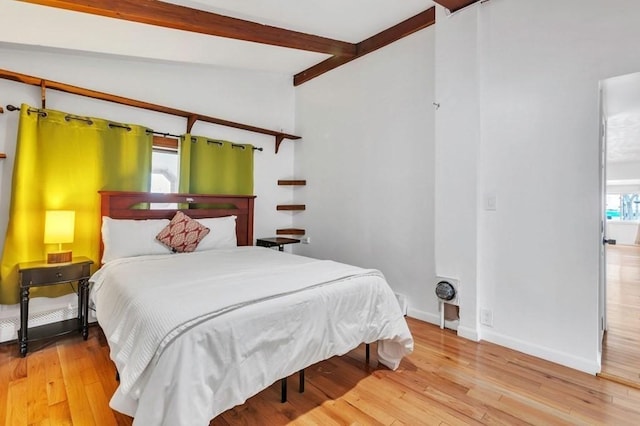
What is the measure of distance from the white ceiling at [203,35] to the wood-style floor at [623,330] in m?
3.42

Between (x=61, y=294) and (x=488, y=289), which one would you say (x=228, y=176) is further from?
(x=488, y=289)

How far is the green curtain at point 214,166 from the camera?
11.6ft

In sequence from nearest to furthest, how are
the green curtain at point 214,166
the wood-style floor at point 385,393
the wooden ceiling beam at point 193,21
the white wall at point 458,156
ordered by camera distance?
the wood-style floor at point 385,393
the wooden ceiling beam at point 193,21
the white wall at point 458,156
the green curtain at point 214,166

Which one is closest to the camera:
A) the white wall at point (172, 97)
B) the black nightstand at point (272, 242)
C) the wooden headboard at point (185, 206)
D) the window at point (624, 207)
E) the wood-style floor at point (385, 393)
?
the wood-style floor at point (385, 393)

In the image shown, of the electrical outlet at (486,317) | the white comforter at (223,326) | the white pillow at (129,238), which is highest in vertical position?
the white pillow at (129,238)

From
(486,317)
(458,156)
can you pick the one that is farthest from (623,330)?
(458,156)

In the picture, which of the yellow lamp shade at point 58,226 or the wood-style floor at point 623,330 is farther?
the yellow lamp shade at point 58,226

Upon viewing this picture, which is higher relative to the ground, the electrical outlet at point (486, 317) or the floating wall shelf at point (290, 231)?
the floating wall shelf at point (290, 231)

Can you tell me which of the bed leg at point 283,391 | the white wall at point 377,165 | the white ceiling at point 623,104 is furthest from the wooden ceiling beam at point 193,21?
the bed leg at point 283,391

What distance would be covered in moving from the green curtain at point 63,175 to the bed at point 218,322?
323 millimetres

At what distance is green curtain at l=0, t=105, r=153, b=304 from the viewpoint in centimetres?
252

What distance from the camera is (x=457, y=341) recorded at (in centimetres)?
270

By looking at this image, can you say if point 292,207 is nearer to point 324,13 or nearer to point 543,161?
point 324,13

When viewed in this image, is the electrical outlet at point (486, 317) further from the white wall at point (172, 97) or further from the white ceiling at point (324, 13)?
the white ceiling at point (324, 13)
